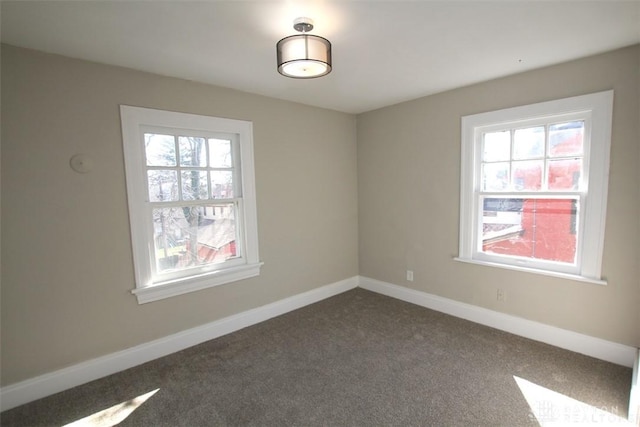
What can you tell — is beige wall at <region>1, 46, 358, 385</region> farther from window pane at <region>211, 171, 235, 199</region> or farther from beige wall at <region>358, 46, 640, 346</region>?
beige wall at <region>358, 46, 640, 346</region>

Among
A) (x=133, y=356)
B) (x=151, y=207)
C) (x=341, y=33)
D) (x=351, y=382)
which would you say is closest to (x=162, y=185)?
(x=151, y=207)

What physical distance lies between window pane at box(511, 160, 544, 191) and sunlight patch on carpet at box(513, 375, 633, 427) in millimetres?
1638

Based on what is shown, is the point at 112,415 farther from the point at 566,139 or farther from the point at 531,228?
the point at 566,139

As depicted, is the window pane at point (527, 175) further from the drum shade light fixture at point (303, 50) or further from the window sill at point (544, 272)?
the drum shade light fixture at point (303, 50)

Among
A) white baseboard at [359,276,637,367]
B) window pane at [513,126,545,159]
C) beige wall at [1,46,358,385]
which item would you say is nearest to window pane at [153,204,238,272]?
beige wall at [1,46,358,385]

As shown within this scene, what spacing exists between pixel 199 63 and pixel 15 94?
3.85ft

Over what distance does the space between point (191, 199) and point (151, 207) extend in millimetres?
339

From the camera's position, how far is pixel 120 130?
92.9 inches

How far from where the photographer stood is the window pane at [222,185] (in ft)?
9.60

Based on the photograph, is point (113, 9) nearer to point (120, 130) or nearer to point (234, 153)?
point (120, 130)

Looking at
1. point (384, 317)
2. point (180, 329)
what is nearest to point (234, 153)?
point (180, 329)

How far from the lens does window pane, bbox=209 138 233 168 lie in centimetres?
290

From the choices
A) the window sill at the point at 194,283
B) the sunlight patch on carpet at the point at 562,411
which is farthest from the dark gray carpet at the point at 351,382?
the window sill at the point at 194,283

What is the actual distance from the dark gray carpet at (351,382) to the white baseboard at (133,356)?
6 centimetres
